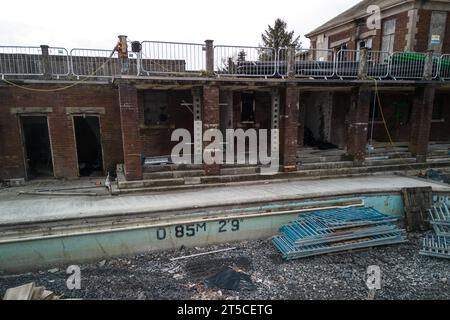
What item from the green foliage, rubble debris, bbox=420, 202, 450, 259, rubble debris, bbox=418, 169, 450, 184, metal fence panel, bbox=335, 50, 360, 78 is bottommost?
rubble debris, bbox=420, 202, 450, 259

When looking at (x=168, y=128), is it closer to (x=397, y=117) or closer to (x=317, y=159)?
(x=317, y=159)

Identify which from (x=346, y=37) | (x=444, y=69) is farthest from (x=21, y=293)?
(x=346, y=37)

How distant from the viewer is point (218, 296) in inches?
211

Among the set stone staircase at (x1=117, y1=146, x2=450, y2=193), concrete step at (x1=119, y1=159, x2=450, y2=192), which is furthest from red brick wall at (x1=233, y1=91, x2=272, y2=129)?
concrete step at (x1=119, y1=159, x2=450, y2=192)

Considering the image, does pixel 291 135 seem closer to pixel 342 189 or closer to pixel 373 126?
pixel 342 189

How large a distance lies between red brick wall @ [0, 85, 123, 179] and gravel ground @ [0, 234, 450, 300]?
579cm

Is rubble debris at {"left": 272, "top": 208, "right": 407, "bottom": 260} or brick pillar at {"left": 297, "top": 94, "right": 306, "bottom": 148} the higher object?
brick pillar at {"left": 297, "top": 94, "right": 306, "bottom": 148}

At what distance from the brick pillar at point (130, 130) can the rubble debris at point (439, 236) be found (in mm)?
8387

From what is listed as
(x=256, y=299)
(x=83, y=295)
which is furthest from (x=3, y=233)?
(x=256, y=299)

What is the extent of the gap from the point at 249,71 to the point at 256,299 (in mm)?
7264

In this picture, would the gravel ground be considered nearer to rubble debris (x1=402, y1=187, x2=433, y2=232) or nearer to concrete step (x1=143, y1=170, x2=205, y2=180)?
rubble debris (x1=402, y1=187, x2=433, y2=232)

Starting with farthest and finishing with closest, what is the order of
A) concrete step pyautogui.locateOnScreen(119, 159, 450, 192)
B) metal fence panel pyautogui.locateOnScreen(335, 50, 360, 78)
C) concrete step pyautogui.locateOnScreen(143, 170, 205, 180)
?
metal fence panel pyautogui.locateOnScreen(335, 50, 360, 78) → concrete step pyautogui.locateOnScreen(143, 170, 205, 180) → concrete step pyautogui.locateOnScreen(119, 159, 450, 192)

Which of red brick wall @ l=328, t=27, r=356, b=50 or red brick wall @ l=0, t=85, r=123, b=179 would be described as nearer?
red brick wall @ l=0, t=85, r=123, b=179

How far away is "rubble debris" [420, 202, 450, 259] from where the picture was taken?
6.80 meters
